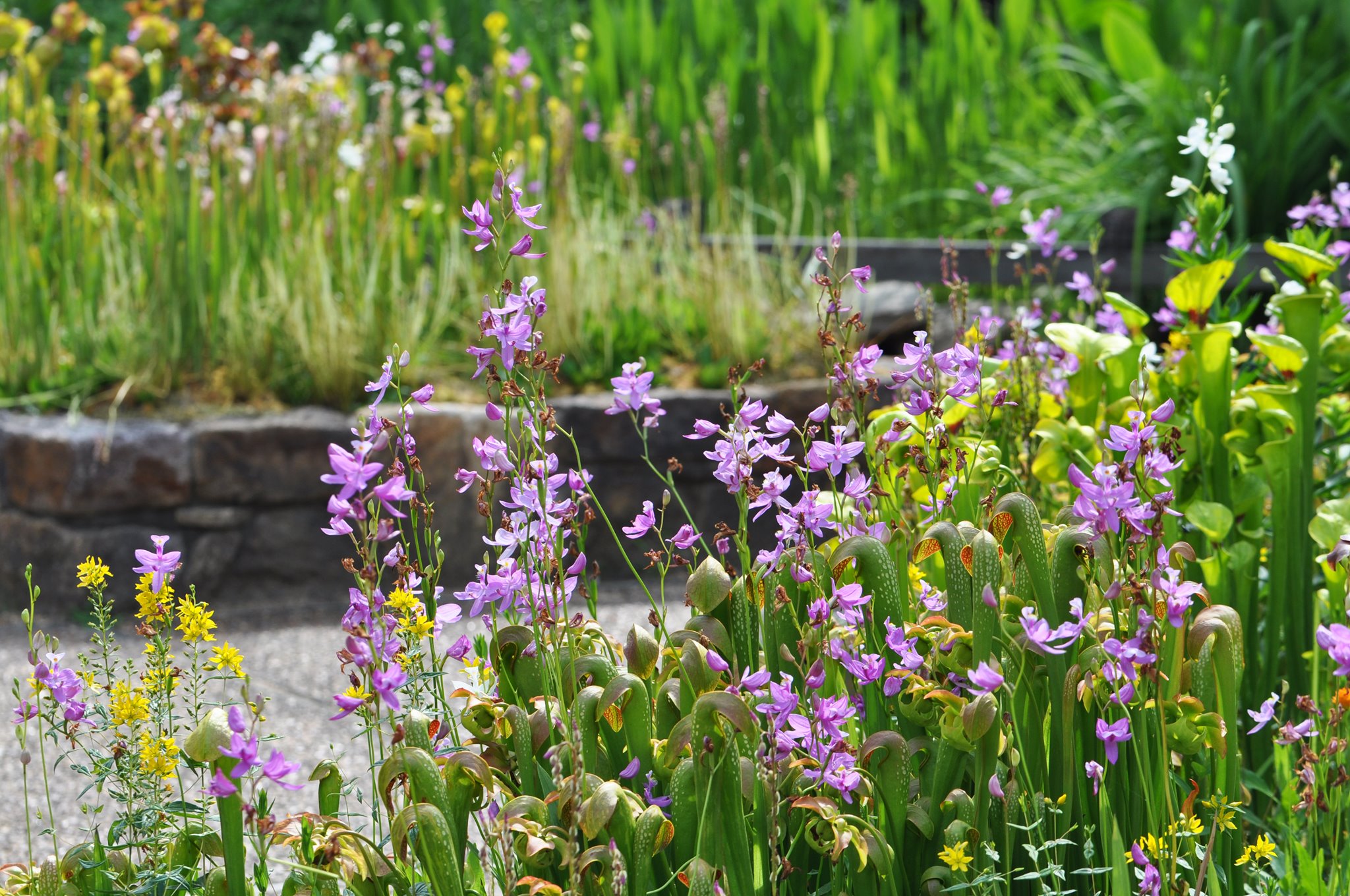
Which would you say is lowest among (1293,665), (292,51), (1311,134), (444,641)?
(444,641)

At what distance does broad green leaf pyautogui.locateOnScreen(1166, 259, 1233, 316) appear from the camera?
75.9 inches

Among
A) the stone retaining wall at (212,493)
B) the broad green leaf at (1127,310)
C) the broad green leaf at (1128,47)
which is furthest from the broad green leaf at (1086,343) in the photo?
the broad green leaf at (1128,47)

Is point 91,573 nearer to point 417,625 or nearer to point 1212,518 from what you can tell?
point 417,625

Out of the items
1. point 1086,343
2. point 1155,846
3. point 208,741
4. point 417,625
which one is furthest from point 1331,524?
point 208,741

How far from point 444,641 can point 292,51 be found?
645 cm

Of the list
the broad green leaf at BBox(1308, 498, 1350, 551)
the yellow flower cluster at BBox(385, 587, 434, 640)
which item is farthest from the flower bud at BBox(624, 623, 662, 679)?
the broad green leaf at BBox(1308, 498, 1350, 551)

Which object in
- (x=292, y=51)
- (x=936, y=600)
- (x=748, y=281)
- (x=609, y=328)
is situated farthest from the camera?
(x=292, y=51)

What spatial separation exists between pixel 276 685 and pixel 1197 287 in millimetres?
2312

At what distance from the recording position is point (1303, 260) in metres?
1.89

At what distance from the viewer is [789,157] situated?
6230 millimetres

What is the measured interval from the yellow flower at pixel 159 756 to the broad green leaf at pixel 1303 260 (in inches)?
63.6

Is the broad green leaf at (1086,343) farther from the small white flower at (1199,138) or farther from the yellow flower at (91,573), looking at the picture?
the yellow flower at (91,573)

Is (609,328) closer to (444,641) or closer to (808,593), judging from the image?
(444,641)

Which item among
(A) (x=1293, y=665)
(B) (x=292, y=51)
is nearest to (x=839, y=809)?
(A) (x=1293, y=665)
